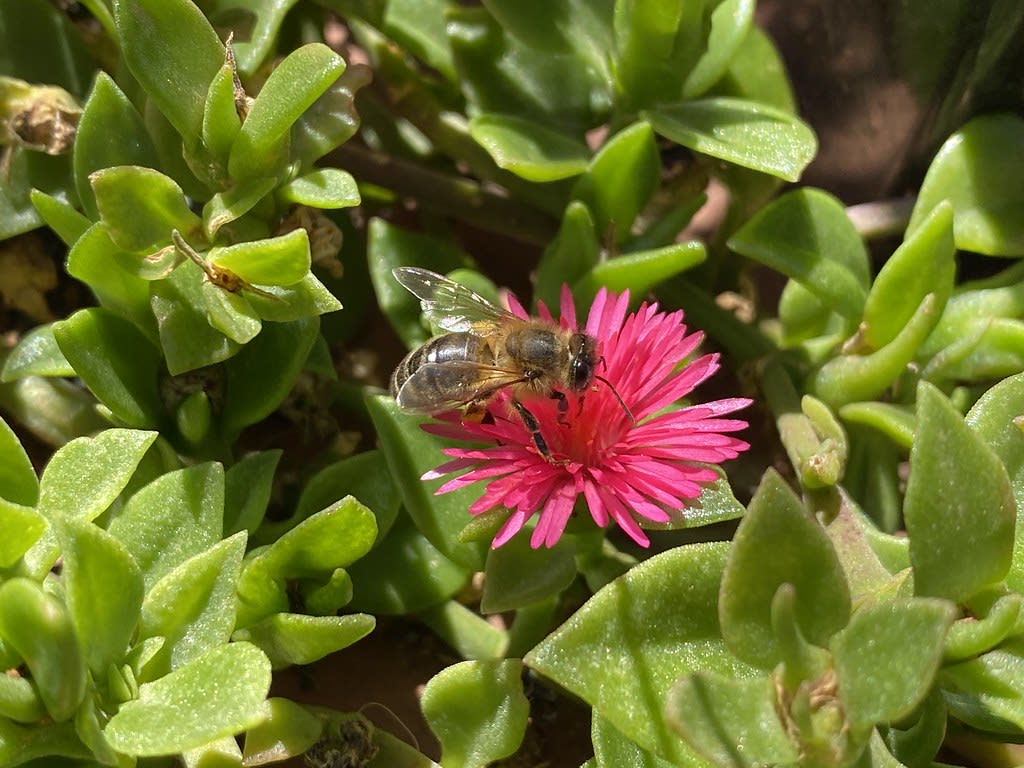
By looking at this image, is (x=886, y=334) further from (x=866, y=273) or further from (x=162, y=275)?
(x=162, y=275)

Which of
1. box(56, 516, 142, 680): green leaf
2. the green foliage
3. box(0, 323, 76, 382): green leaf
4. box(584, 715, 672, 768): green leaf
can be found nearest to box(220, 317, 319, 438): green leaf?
the green foliage

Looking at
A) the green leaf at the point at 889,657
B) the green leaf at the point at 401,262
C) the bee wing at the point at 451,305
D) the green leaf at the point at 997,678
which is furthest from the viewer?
the green leaf at the point at 401,262

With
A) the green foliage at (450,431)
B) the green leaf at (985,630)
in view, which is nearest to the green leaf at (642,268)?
the green foliage at (450,431)

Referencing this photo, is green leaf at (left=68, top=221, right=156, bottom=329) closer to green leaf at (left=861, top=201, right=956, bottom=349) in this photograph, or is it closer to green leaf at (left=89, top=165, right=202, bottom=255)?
green leaf at (left=89, top=165, right=202, bottom=255)

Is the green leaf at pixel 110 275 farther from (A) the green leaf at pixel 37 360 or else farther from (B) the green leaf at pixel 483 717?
(B) the green leaf at pixel 483 717

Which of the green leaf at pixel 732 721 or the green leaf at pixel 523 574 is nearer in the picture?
the green leaf at pixel 732 721

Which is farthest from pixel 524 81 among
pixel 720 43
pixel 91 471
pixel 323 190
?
pixel 91 471
